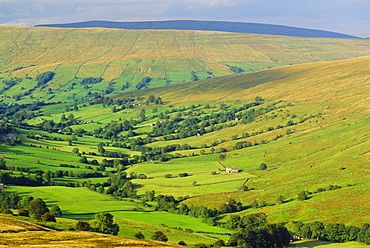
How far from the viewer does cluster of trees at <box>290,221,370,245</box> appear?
107 meters

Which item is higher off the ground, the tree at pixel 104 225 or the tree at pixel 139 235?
the tree at pixel 104 225

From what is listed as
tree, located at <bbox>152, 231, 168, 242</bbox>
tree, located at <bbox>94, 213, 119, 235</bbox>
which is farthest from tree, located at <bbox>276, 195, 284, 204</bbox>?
tree, located at <bbox>94, 213, 119, 235</bbox>

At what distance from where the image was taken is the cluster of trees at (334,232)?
10738 centimetres

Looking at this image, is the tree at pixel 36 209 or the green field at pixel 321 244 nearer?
the tree at pixel 36 209

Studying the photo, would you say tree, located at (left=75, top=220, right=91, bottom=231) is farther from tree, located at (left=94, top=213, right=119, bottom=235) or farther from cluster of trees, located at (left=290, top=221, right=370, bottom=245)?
cluster of trees, located at (left=290, top=221, right=370, bottom=245)

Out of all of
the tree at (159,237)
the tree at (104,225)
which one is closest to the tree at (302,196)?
the tree at (159,237)

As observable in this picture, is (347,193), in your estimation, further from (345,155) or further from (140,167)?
(140,167)

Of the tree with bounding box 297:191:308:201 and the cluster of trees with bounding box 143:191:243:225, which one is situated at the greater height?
the tree with bounding box 297:191:308:201

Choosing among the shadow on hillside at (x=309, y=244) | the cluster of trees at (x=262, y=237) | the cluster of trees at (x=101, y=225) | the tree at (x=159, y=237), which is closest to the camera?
the cluster of trees at (x=101, y=225)

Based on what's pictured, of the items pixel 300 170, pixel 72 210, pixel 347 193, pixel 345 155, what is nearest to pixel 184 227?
pixel 72 210

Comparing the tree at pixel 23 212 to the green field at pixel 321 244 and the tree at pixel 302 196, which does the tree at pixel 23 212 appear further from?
the tree at pixel 302 196

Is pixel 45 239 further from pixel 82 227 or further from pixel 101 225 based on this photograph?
pixel 101 225

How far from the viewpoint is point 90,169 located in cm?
18000

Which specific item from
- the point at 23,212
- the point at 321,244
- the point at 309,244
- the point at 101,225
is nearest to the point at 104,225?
the point at 101,225
